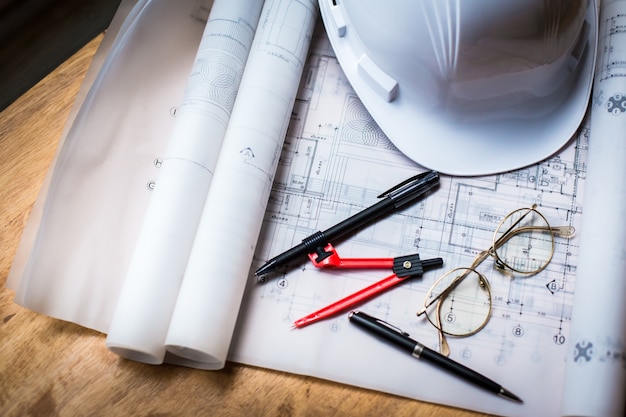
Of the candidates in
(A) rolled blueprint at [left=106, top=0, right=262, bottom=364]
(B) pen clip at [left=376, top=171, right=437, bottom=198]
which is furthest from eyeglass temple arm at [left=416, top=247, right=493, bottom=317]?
(A) rolled blueprint at [left=106, top=0, right=262, bottom=364]

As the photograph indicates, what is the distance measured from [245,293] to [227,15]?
1.09 ft

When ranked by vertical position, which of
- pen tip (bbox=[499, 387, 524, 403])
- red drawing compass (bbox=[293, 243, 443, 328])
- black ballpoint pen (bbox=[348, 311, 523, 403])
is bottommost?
pen tip (bbox=[499, 387, 524, 403])

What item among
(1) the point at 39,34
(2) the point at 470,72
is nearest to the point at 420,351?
(2) the point at 470,72

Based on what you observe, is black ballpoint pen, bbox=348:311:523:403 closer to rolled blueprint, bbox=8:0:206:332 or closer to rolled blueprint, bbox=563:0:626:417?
rolled blueprint, bbox=563:0:626:417

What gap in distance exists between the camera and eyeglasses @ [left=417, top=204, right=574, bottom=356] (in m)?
0.67

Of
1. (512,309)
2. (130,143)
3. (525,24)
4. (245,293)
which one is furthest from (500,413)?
(130,143)

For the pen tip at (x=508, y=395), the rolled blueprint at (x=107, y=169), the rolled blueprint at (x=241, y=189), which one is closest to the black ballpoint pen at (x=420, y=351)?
the pen tip at (x=508, y=395)

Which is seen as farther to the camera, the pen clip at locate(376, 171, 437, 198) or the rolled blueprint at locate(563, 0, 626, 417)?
the pen clip at locate(376, 171, 437, 198)

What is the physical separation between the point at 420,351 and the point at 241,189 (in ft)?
0.83

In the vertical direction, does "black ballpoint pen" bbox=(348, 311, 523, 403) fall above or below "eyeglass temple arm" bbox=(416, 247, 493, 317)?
below

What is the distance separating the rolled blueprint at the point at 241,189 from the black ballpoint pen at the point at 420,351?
14 cm

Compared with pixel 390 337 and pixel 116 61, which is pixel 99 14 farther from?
pixel 390 337

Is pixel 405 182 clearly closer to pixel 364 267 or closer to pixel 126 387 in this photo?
pixel 364 267

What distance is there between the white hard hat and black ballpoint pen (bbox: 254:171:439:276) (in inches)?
1.2
